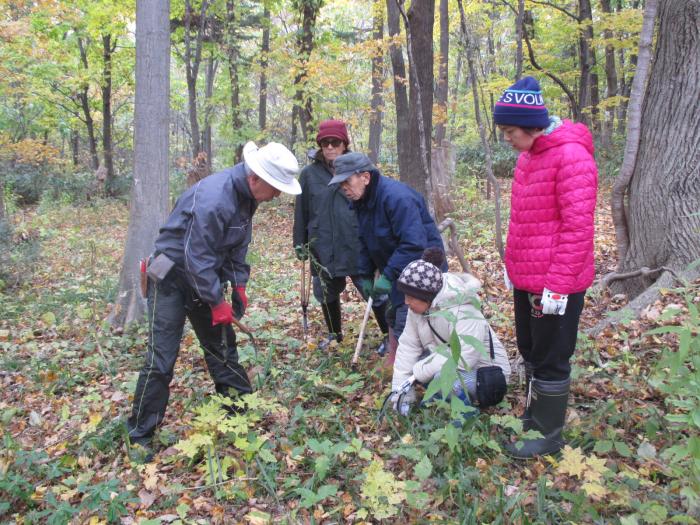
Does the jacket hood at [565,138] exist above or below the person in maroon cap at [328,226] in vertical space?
above

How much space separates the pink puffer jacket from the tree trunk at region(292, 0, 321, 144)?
10986mm

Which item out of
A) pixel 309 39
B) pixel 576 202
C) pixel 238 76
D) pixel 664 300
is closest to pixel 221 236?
pixel 576 202

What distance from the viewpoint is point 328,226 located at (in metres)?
4.72

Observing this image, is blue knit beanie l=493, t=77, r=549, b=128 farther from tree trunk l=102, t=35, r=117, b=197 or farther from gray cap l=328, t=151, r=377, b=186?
tree trunk l=102, t=35, r=117, b=197

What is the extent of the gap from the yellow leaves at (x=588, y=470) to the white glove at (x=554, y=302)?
713 mm

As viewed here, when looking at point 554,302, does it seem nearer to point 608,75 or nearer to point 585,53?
point 585,53

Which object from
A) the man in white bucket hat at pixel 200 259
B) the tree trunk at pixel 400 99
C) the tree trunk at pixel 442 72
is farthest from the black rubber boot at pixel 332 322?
the tree trunk at pixel 442 72

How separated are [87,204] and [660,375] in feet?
60.7

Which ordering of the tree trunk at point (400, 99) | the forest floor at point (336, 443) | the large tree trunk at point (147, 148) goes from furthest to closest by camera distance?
the tree trunk at point (400, 99) < the large tree trunk at point (147, 148) < the forest floor at point (336, 443)

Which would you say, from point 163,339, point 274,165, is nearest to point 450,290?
point 274,165

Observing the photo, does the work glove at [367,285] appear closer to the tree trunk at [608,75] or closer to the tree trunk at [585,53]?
the tree trunk at [585,53]

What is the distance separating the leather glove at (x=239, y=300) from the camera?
3.80m

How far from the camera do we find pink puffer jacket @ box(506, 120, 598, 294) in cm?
261

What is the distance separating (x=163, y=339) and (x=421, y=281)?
1727 millimetres
